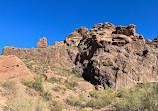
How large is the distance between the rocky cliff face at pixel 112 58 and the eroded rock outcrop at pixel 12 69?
1524 centimetres

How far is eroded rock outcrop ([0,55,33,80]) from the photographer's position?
9680 millimetres

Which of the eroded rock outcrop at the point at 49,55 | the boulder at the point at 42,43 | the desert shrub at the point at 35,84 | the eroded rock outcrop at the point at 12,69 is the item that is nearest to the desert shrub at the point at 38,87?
the desert shrub at the point at 35,84

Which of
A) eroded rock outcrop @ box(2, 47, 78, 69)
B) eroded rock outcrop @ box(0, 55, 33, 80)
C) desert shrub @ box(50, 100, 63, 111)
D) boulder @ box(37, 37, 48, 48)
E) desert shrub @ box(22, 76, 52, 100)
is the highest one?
boulder @ box(37, 37, 48, 48)

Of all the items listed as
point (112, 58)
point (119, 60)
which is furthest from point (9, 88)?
point (119, 60)

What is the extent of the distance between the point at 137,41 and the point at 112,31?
7994mm

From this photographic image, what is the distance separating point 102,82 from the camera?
22609 millimetres

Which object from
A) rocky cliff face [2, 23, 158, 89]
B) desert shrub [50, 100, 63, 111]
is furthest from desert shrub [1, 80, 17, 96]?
rocky cliff face [2, 23, 158, 89]

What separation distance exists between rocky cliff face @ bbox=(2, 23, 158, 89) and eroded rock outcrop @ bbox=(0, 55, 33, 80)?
1524cm

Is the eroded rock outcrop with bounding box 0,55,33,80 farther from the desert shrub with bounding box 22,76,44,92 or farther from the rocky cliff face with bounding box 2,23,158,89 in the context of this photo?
the rocky cliff face with bounding box 2,23,158,89

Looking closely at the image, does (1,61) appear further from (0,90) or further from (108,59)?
(108,59)

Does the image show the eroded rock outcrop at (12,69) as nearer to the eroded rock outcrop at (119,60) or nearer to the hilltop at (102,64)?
the hilltop at (102,64)

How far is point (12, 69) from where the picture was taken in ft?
33.7

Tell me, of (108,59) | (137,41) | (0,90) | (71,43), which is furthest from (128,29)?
(0,90)

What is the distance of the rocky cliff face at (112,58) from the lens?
23.0 meters
